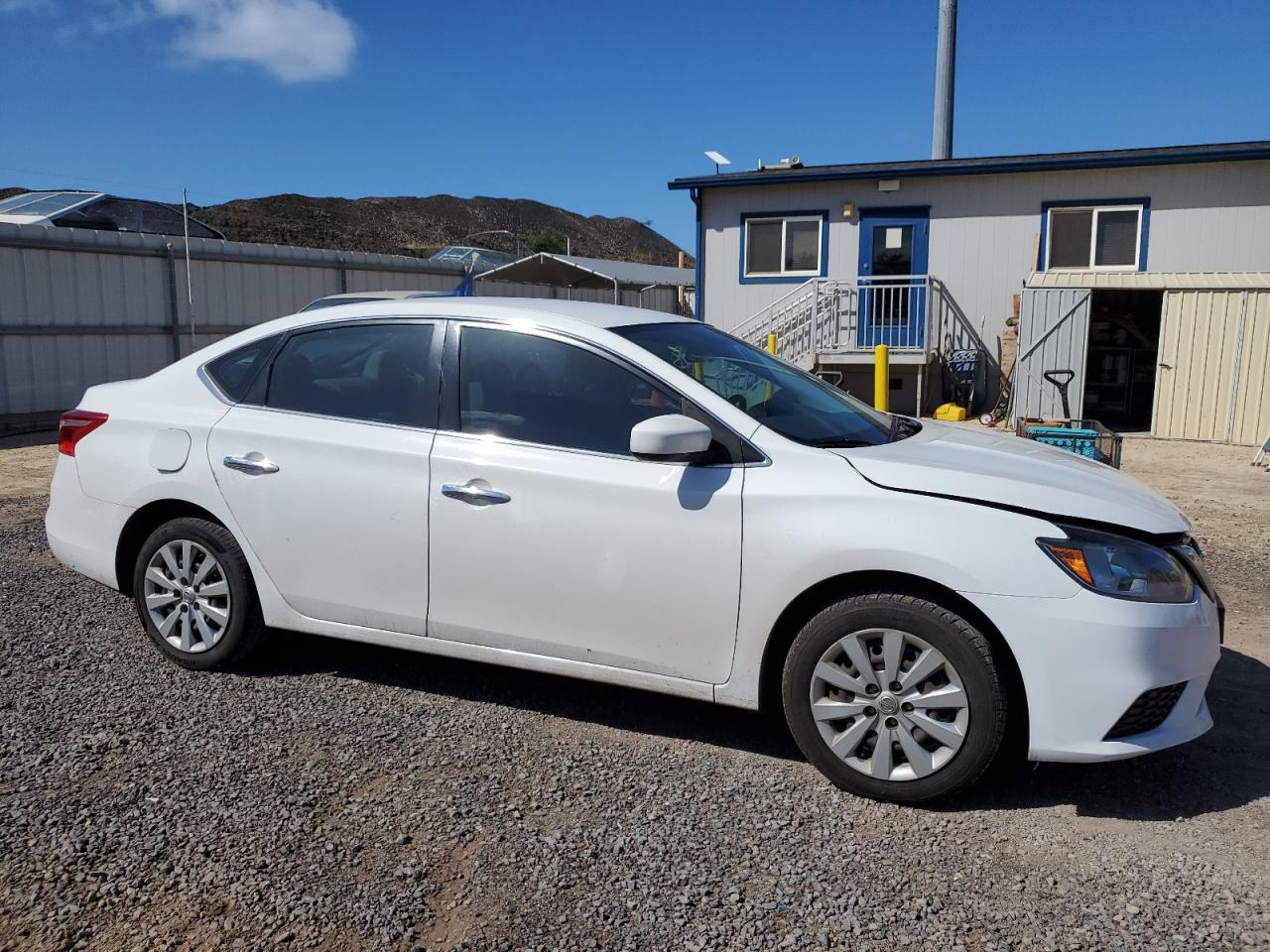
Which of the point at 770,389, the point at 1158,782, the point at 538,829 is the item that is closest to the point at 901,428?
the point at 770,389

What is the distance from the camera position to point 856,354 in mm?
15703

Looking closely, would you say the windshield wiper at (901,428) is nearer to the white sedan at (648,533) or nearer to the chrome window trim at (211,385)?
the white sedan at (648,533)

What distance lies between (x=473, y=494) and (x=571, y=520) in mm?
406

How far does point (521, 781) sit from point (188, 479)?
200 cm

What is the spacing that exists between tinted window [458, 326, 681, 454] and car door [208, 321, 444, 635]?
0.18m

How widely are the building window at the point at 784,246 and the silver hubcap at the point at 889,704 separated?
14.2 m

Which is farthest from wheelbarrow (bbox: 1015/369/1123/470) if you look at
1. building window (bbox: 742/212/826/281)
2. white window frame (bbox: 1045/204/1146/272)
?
building window (bbox: 742/212/826/281)

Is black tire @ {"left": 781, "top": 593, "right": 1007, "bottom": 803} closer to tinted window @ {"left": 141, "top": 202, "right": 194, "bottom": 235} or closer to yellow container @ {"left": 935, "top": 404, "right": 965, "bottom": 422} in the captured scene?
yellow container @ {"left": 935, "top": 404, "right": 965, "bottom": 422}

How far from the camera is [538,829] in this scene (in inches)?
129

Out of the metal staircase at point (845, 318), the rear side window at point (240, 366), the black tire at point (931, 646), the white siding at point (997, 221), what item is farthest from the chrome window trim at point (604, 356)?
the white siding at point (997, 221)

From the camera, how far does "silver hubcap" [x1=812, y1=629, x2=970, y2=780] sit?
3.34 metres

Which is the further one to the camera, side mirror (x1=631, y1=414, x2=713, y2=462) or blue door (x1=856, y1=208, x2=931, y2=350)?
blue door (x1=856, y1=208, x2=931, y2=350)

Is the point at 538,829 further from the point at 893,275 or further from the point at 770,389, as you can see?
the point at 893,275

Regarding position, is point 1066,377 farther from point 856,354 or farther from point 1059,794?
point 1059,794
